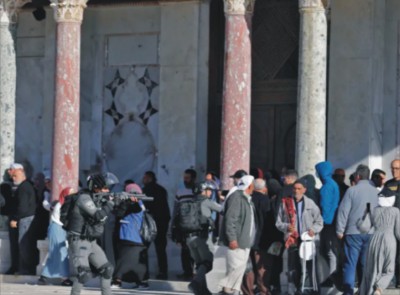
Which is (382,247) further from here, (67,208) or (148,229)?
(148,229)

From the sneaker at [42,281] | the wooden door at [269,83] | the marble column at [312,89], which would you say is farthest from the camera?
the wooden door at [269,83]

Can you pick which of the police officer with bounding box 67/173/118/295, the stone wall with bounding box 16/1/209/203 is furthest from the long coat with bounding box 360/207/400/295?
the stone wall with bounding box 16/1/209/203

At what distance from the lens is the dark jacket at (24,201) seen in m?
26.6

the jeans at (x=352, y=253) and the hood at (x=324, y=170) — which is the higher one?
the hood at (x=324, y=170)

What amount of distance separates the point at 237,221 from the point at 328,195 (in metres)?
1.55

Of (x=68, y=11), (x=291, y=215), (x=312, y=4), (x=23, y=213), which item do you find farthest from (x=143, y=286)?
(x=312, y=4)

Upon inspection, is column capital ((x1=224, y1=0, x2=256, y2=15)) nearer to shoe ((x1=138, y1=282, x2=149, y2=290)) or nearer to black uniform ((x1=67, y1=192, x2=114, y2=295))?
shoe ((x1=138, y1=282, x2=149, y2=290))

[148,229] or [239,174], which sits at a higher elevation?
[239,174]

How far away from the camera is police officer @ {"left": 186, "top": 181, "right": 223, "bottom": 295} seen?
75.2 feet

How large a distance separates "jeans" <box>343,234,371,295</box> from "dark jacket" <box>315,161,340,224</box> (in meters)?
0.65

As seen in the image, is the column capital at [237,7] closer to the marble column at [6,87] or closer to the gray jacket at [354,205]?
the gray jacket at [354,205]

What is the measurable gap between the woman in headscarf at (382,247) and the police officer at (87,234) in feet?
10.9

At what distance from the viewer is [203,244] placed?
23.5 metres

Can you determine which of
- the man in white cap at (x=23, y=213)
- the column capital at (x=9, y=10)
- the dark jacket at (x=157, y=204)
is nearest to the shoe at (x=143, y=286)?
the dark jacket at (x=157, y=204)
